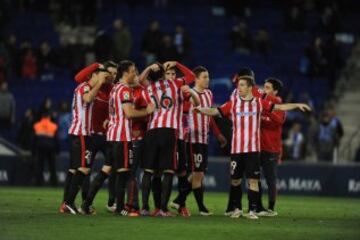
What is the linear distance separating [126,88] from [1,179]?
12.5 metres

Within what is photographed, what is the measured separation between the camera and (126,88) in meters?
17.2

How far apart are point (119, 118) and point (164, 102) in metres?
0.74

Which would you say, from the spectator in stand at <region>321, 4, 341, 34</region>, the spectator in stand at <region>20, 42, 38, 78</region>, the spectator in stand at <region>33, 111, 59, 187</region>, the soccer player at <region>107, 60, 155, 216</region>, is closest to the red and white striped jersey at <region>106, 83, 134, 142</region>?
the soccer player at <region>107, 60, 155, 216</region>

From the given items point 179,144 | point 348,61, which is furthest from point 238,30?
point 179,144

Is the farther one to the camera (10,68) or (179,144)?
(10,68)

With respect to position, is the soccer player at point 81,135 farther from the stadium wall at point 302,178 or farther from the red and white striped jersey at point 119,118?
the stadium wall at point 302,178

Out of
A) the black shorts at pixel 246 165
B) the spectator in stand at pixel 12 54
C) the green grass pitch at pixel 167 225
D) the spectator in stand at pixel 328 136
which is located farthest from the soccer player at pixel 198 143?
the spectator in stand at pixel 12 54

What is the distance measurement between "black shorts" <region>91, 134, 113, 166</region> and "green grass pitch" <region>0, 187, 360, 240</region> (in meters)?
0.87

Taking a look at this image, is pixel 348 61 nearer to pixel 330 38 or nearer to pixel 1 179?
pixel 330 38

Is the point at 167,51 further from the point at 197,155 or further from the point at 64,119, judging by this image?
the point at 197,155

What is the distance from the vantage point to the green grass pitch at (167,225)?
1431 cm

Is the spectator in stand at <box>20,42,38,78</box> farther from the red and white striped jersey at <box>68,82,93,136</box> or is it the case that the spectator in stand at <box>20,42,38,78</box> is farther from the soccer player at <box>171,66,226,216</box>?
the red and white striped jersey at <box>68,82,93,136</box>

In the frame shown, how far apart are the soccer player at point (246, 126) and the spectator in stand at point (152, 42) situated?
608 inches

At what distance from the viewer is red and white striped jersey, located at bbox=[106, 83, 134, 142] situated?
17172 millimetres
